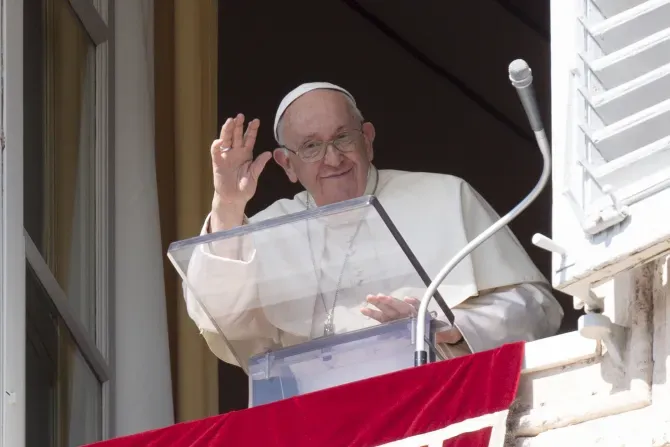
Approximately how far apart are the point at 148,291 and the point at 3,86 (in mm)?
943

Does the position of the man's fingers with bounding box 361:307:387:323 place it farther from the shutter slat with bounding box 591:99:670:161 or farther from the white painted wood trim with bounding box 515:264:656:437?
the shutter slat with bounding box 591:99:670:161

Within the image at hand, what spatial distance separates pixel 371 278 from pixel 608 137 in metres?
0.76

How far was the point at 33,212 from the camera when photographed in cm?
532

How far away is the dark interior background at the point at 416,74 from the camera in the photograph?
25.3 ft

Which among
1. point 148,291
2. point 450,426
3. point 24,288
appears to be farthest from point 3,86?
point 450,426

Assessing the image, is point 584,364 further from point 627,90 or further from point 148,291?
point 148,291

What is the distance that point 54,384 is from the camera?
531 cm

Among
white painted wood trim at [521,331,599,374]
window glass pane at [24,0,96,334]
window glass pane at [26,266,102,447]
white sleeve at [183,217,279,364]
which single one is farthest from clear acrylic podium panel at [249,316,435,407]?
window glass pane at [24,0,96,334]

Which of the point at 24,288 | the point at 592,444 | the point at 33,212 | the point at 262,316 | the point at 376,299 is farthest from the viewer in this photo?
the point at 33,212

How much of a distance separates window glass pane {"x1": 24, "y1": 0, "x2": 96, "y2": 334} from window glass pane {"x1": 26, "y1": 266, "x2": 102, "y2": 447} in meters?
0.14

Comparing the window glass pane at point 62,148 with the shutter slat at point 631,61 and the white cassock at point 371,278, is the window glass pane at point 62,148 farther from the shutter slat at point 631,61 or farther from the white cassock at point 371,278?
the shutter slat at point 631,61

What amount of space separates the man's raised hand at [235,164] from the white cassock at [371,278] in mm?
133

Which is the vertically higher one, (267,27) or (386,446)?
(267,27)

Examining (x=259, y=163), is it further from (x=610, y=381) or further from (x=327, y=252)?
(x=610, y=381)
